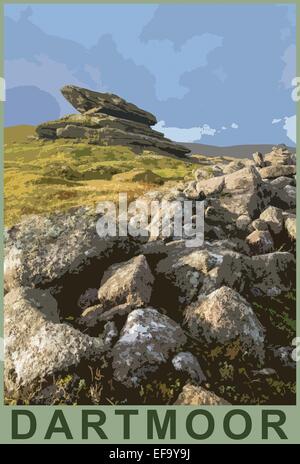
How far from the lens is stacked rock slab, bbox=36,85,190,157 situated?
216ft

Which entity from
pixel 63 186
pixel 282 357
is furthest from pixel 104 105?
pixel 282 357

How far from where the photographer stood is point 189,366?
52.1 ft

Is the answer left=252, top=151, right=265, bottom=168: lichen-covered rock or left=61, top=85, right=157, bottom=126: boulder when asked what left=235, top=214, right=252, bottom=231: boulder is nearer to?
left=252, top=151, right=265, bottom=168: lichen-covered rock

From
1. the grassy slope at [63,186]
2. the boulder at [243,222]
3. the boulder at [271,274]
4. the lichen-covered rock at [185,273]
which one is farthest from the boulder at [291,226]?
the grassy slope at [63,186]

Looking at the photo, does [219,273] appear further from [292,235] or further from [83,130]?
[83,130]

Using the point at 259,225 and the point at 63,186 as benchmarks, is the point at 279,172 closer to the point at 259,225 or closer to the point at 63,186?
the point at 259,225

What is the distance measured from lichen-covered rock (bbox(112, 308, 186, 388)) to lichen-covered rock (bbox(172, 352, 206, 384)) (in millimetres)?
309

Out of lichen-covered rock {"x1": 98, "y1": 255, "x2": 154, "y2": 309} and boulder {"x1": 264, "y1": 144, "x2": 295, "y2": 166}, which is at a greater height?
boulder {"x1": 264, "y1": 144, "x2": 295, "y2": 166}

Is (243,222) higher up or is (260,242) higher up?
(243,222)

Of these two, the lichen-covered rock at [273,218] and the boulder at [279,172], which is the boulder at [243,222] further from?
the boulder at [279,172]

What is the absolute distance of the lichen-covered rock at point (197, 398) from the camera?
15234mm

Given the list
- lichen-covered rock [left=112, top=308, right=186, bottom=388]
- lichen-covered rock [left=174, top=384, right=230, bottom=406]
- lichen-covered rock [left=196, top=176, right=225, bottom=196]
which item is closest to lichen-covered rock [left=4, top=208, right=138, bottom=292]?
lichen-covered rock [left=112, top=308, right=186, bottom=388]

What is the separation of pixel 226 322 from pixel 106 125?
5708cm

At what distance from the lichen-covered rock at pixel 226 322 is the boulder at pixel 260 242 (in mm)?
4489
